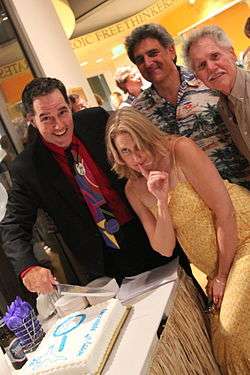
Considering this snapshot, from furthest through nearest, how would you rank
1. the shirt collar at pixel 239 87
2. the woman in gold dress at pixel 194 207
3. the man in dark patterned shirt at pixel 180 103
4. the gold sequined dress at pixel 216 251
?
the man in dark patterned shirt at pixel 180 103 < the shirt collar at pixel 239 87 < the woman in gold dress at pixel 194 207 < the gold sequined dress at pixel 216 251

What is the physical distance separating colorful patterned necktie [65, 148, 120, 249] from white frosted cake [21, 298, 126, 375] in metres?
0.48

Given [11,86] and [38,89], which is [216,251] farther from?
[11,86]

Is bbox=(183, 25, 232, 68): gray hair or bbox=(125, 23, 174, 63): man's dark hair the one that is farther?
bbox=(125, 23, 174, 63): man's dark hair

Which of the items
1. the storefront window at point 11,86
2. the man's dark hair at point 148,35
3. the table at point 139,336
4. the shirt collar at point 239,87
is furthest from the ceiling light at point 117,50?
the table at point 139,336

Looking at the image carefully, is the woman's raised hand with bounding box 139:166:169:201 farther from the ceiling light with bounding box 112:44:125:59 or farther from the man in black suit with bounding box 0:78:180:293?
the ceiling light with bounding box 112:44:125:59

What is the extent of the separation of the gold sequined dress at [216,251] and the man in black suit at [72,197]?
1.06 feet

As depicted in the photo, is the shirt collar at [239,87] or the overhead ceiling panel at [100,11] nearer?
the shirt collar at [239,87]

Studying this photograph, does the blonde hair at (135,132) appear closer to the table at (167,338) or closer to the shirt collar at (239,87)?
the shirt collar at (239,87)

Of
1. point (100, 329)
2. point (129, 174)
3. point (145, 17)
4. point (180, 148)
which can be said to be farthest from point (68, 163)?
point (145, 17)

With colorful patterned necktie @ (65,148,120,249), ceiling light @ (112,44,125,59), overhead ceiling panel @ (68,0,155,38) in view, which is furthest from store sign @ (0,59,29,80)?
ceiling light @ (112,44,125,59)

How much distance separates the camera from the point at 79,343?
1.66m

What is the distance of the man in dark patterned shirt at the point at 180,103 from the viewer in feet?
8.06

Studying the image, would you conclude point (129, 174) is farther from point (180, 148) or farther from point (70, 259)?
point (70, 259)

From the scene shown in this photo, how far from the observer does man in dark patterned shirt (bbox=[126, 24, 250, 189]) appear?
2.46 m
